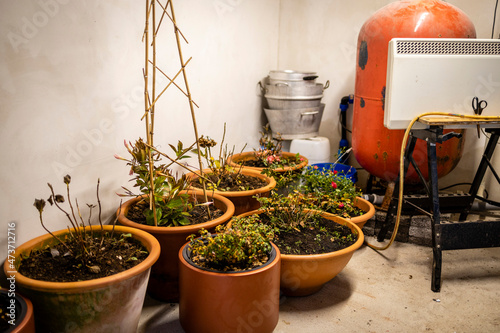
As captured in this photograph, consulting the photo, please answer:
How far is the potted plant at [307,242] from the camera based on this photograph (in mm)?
1871

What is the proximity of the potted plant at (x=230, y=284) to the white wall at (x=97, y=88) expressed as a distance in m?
0.64

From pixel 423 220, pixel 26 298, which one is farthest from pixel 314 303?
pixel 26 298

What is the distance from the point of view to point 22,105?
154cm

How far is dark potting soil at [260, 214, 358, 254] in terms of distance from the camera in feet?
6.43

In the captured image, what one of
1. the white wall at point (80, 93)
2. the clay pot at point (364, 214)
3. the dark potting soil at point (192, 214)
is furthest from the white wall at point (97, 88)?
the clay pot at point (364, 214)

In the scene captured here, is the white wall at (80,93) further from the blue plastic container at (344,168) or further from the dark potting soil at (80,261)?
the blue plastic container at (344,168)

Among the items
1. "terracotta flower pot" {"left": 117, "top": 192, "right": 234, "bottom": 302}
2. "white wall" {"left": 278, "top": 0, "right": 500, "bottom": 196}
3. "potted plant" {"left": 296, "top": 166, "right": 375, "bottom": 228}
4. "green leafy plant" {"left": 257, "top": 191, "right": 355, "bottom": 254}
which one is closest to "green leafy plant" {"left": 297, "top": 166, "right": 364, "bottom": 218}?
A: "potted plant" {"left": 296, "top": 166, "right": 375, "bottom": 228}

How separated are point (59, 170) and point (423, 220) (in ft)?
7.13

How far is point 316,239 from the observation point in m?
2.04

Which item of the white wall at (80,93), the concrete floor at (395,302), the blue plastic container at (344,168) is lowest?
the concrete floor at (395,302)

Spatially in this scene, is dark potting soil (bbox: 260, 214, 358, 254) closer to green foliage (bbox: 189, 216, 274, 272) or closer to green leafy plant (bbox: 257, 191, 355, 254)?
green leafy plant (bbox: 257, 191, 355, 254)

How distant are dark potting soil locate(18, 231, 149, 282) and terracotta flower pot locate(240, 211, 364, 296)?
2.17 ft

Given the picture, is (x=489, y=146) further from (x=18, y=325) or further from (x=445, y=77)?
(x=18, y=325)

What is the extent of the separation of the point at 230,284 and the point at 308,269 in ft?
1.62
